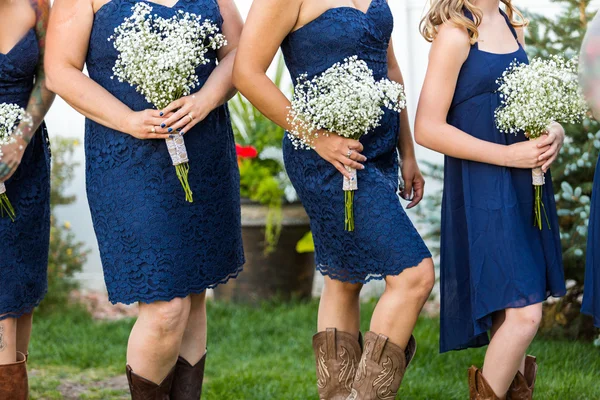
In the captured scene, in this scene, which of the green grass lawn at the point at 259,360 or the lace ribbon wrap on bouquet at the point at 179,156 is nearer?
the lace ribbon wrap on bouquet at the point at 179,156

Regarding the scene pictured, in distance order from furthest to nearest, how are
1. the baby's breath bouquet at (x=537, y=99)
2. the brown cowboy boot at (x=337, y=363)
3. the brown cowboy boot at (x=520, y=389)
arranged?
the brown cowboy boot at (x=337, y=363) < the brown cowboy boot at (x=520, y=389) < the baby's breath bouquet at (x=537, y=99)

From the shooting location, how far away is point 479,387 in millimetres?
3492

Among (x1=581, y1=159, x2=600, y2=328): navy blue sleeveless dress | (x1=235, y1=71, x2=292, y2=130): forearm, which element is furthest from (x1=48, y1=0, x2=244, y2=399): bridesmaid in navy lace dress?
(x1=581, y1=159, x2=600, y2=328): navy blue sleeveless dress

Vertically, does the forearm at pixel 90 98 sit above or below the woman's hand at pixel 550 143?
above

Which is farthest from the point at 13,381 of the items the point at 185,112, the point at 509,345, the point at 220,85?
the point at 509,345

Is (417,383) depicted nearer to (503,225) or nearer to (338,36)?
(503,225)

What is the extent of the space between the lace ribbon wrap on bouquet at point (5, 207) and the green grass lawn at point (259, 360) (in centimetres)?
166

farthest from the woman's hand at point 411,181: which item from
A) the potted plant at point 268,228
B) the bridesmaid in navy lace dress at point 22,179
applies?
the potted plant at point 268,228

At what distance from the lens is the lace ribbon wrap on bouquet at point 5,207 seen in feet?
11.4

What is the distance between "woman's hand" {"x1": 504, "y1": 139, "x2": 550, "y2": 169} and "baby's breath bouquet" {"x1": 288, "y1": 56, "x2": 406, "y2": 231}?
1.50 feet

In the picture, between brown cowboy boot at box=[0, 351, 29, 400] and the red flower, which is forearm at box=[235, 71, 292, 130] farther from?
the red flower

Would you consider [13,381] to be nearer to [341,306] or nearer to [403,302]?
[341,306]

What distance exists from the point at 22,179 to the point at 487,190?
→ 1872mm

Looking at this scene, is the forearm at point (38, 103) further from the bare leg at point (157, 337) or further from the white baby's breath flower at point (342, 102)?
the white baby's breath flower at point (342, 102)
